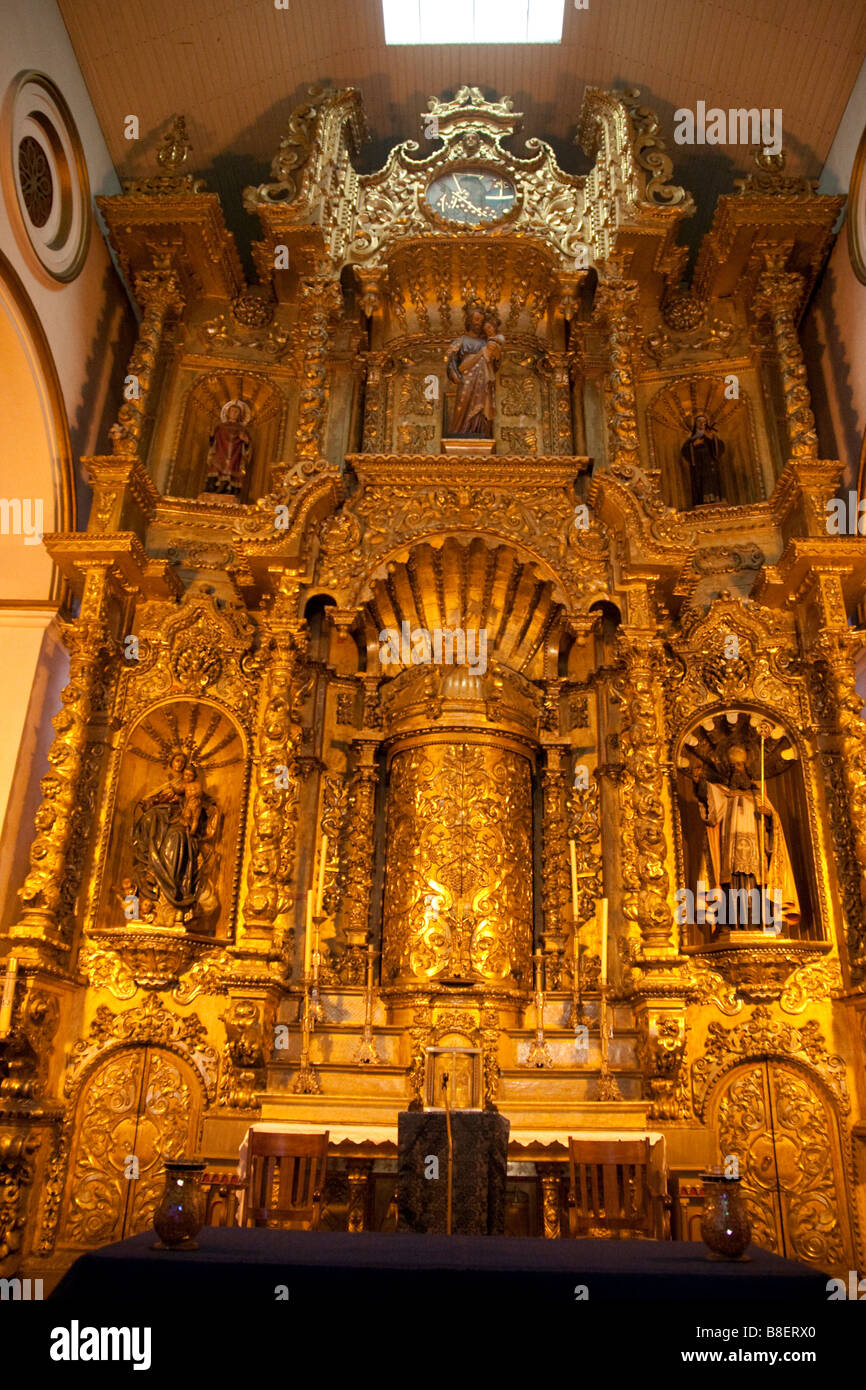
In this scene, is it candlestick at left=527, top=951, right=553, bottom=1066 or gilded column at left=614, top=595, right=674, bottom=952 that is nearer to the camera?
candlestick at left=527, top=951, right=553, bottom=1066

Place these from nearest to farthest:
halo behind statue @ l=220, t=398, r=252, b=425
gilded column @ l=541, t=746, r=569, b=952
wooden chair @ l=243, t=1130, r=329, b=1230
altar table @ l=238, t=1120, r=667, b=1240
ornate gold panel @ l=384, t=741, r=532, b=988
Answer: wooden chair @ l=243, t=1130, r=329, b=1230
altar table @ l=238, t=1120, r=667, b=1240
ornate gold panel @ l=384, t=741, r=532, b=988
gilded column @ l=541, t=746, r=569, b=952
halo behind statue @ l=220, t=398, r=252, b=425

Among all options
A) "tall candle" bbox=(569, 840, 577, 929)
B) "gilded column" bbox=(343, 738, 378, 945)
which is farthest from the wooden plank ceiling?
"tall candle" bbox=(569, 840, 577, 929)

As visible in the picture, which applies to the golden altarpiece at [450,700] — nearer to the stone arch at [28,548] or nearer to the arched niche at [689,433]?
the arched niche at [689,433]

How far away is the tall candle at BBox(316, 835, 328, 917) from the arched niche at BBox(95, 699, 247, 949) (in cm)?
82

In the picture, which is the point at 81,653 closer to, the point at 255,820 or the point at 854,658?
the point at 255,820

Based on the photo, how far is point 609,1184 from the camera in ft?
19.6

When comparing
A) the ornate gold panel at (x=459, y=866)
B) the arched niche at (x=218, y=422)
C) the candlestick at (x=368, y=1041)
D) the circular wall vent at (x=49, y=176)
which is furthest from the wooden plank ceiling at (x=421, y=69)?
the candlestick at (x=368, y=1041)

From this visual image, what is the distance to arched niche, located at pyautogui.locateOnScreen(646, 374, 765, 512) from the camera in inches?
464

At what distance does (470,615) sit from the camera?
445 inches

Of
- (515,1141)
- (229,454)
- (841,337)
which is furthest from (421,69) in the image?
(515,1141)

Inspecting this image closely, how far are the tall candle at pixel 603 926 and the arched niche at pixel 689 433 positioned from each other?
4.87m

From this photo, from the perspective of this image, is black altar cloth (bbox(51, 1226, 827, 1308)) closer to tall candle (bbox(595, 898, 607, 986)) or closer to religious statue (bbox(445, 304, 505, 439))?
tall candle (bbox(595, 898, 607, 986))

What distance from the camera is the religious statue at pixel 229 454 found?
1169cm

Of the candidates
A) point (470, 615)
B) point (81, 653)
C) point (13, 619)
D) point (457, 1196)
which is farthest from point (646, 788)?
point (13, 619)
